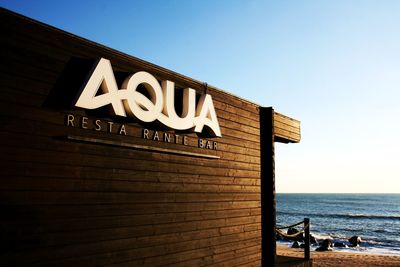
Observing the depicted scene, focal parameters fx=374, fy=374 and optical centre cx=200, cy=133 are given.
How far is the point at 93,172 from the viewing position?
5875mm

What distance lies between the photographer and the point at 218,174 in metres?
8.62

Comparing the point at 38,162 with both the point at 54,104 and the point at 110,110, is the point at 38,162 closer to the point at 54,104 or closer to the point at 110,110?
the point at 54,104

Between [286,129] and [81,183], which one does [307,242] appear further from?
[81,183]

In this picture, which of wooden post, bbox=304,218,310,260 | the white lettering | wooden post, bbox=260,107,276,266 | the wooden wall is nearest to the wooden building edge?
the wooden wall

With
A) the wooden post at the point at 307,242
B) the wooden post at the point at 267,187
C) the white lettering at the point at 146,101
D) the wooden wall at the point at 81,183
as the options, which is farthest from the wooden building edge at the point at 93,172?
the wooden post at the point at 307,242

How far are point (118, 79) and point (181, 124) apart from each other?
160 centimetres

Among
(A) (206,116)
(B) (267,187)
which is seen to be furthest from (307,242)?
(A) (206,116)

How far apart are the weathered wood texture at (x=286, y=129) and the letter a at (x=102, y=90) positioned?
607cm

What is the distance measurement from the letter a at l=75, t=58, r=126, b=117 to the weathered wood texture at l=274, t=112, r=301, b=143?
6072 millimetres

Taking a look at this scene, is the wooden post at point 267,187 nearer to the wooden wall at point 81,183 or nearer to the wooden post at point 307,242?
the wooden wall at point 81,183

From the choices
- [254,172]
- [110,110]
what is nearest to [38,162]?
[110,110]

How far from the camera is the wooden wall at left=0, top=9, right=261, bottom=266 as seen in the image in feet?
16.3

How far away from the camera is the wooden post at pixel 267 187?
32.8 ft

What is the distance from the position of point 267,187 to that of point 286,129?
2.24 m
